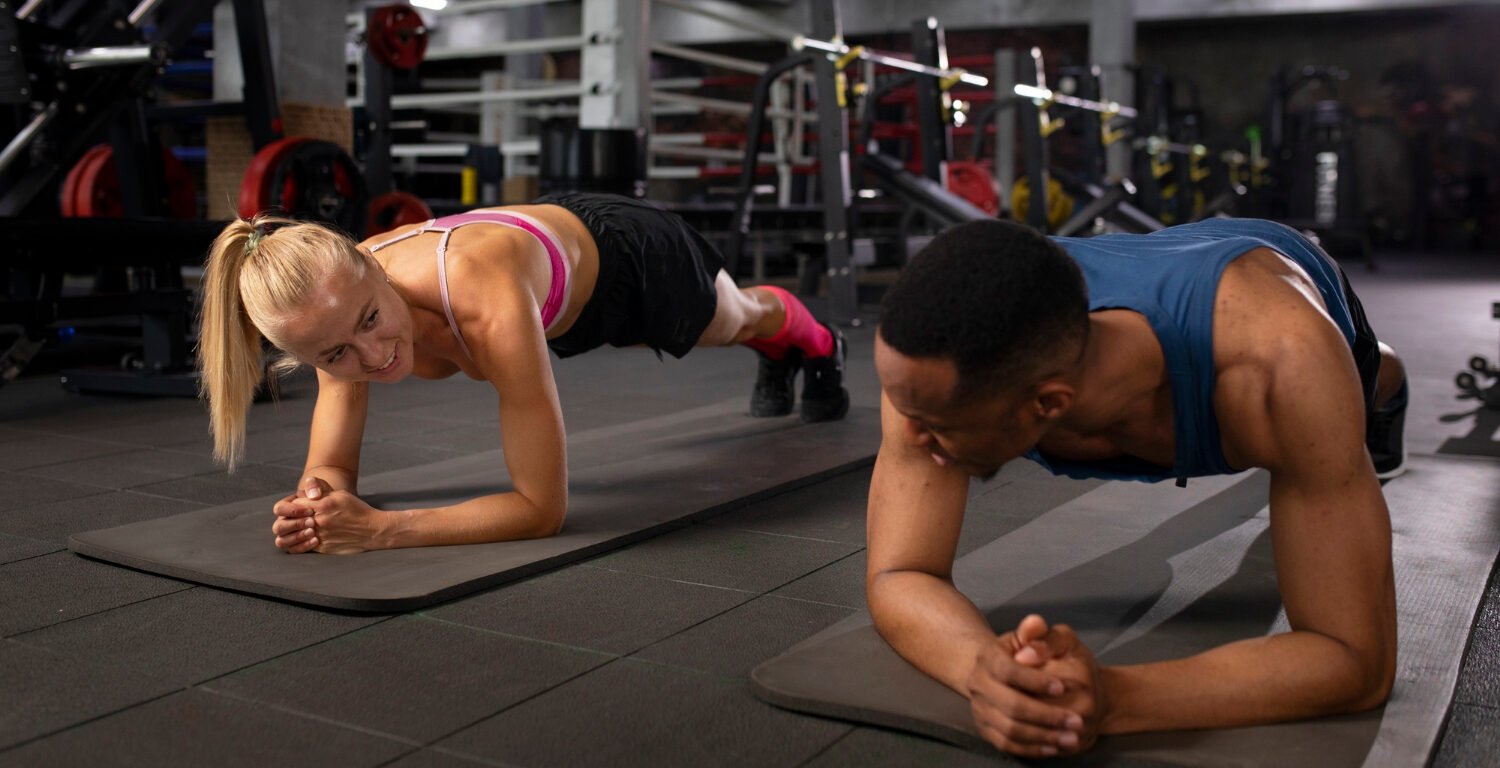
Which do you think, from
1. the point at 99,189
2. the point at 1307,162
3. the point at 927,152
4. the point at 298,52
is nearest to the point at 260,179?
the point at 99,189

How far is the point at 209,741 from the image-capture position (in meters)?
1.26

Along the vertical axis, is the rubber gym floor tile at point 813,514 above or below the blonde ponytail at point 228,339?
below

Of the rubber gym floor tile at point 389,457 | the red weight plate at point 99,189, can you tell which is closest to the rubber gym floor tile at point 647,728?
the rubber gym floor tile at point 389,457

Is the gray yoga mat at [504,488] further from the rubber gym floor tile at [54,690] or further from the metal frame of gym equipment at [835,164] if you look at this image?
the metal frame of gym equipment at [835,164]

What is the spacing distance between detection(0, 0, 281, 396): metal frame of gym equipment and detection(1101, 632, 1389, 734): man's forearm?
9.89ft

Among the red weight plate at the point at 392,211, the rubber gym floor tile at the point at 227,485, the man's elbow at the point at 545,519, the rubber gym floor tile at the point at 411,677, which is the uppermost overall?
the red weight plate at the point at 392,211

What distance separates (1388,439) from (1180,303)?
151 centimetres

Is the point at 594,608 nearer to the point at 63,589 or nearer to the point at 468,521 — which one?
the point at 468,521

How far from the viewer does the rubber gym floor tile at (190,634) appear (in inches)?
58.1

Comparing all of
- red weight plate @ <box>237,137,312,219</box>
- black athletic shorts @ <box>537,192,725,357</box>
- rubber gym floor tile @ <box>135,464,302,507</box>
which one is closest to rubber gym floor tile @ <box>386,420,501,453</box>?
rubber gym floor tile @ <box>135,464,302,507</box>

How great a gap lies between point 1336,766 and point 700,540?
111 cm

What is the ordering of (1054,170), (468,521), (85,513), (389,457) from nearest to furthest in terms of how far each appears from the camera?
(468,521) → (85,513) → (389,457) → (1054,170)

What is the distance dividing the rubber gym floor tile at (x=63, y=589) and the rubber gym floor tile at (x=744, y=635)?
2.44 ft

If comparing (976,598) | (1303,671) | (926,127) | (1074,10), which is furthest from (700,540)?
(1074,10)
